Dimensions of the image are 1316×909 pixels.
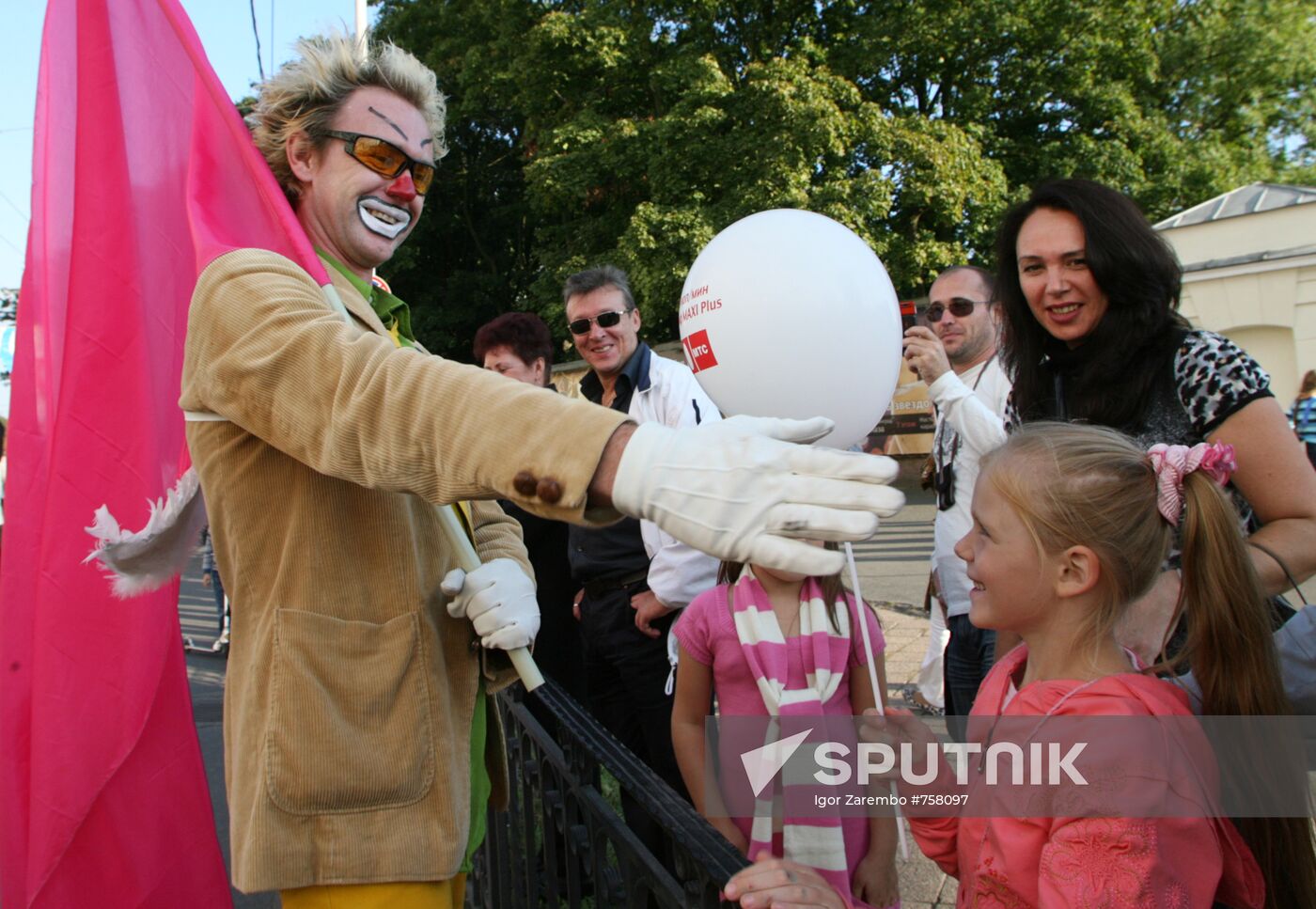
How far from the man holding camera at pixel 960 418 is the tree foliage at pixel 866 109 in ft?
35.4

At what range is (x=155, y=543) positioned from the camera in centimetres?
161

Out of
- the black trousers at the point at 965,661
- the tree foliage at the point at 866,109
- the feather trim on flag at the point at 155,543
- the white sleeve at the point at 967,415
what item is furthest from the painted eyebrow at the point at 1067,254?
the tree foliage at the point at 866,109

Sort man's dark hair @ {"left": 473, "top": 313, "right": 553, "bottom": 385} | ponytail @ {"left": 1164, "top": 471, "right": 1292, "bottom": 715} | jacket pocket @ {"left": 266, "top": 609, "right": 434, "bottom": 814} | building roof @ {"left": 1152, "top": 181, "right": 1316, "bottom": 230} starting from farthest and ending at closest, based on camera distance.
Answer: building roof @ {"left": 1152, "top": 181, "right": 1316, "bottom": 230} < man's dark hair @ {"left": 473, "top": 313, "right": 553, "bottom": 385} < ponytail @ {"left": 1164, "top": 471, "right": 1292, "bottom": 715} < jacket pocket @ {"left": 266, "top": 609, "right": 434, "bottom": 814}

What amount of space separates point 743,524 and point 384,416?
17.6 inches

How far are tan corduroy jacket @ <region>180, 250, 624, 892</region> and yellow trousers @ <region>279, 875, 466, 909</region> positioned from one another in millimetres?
29

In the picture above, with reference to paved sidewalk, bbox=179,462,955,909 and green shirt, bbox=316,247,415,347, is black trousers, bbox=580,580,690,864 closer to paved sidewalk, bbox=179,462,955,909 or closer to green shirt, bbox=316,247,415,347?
paved sidewalk, bbox=179,462,955,909

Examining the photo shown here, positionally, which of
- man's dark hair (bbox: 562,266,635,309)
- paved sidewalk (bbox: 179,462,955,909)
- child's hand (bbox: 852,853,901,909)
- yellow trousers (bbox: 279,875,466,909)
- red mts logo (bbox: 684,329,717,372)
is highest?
man's dark hair (bbox: 562,266,635,309)

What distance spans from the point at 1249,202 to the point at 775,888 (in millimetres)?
13813

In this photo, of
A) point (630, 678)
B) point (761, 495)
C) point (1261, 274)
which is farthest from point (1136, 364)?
point (1261, 274)

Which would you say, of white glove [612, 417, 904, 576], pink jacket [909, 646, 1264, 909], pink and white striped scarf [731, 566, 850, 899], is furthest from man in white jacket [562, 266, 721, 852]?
white glove [612, 417, 904, 576]

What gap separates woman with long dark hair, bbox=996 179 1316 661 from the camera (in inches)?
70.0

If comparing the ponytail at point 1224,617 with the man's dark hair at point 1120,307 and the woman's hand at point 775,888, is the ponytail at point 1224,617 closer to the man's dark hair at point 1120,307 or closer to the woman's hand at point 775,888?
the man's dark hair at point 1120,307

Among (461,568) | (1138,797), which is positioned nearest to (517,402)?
(461,568)

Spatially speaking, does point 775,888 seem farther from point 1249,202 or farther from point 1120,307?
point 1249,202
